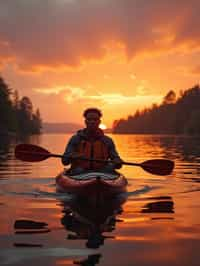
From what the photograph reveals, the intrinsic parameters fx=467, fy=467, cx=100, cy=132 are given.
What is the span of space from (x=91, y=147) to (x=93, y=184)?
1866 mm

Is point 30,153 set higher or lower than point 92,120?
lower

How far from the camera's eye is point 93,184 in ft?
28.0

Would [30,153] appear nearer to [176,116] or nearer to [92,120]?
[92,120]

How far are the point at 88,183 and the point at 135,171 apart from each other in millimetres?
7701

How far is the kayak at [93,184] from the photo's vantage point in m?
8.57

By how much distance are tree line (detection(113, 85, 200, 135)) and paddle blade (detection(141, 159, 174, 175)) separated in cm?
8416

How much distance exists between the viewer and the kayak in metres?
8.57

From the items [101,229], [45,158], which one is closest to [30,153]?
[45,158]

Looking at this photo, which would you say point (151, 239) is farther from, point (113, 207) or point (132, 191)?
point (132, 191)

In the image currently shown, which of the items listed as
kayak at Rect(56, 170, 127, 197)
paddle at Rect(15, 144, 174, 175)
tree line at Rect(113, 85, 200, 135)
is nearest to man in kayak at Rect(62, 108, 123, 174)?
kayak at Rect(56, 170, 127, 197)

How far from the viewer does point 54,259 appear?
497 centimetres

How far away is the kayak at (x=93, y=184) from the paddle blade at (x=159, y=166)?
79 cm

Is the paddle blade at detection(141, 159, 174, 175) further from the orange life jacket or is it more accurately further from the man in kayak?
the orange life jacket

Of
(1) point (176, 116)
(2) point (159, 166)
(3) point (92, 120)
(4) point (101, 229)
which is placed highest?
(1) point (176, 116)
